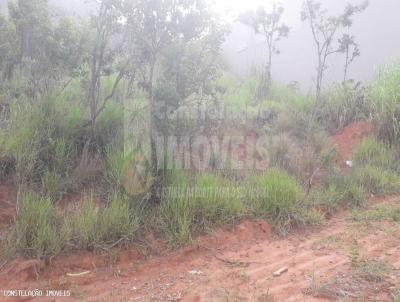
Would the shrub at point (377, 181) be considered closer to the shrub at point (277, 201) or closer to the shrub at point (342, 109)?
the shrub at point (277, 201)

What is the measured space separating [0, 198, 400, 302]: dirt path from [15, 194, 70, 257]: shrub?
0.35ft

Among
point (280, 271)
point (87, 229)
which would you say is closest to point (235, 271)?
point (280, 271)

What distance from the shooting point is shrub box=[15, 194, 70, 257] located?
354 cm

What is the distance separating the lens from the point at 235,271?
11.7 ft

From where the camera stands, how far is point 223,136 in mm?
6277

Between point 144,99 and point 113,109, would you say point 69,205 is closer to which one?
point 113,109

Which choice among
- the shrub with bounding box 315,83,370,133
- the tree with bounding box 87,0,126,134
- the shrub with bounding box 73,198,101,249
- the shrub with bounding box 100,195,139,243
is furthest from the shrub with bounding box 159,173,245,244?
the shrub with bounding box 315,83,370,133

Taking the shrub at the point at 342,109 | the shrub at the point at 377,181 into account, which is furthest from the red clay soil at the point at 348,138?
the shrub at the point at 377,181

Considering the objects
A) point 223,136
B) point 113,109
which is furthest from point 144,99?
point 223,136

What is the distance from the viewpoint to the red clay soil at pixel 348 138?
21.0ft

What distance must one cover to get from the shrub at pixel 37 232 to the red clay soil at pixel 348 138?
4086 millimetres

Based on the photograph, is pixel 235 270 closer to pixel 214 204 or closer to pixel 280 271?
pixel 280 271

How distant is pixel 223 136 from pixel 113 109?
1.69 metres

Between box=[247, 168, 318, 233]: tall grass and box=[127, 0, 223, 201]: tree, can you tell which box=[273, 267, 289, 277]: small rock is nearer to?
box=[247, 168, 318, 233]: tall grass
